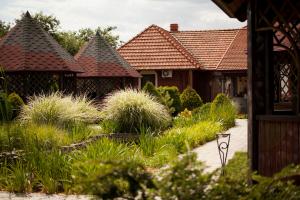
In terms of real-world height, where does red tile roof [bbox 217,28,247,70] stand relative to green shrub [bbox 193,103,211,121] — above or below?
above

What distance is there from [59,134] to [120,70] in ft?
45.7

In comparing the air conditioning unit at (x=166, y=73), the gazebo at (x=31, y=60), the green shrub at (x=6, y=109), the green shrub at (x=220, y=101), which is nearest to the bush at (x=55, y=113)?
the green shrub at (x=6, y=109)

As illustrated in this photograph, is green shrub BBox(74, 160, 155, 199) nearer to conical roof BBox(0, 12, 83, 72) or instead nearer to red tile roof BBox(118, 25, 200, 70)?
conical roof BBox(0, 12, 83, 72)

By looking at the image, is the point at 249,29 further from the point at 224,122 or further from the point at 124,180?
the point at 224,122

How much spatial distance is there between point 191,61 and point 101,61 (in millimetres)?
6221

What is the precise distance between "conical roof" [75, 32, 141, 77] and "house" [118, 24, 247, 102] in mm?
4356

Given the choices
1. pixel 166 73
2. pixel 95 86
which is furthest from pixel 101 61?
pixel 166 73

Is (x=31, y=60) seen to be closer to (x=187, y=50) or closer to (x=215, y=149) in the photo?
(x=215, y=149)

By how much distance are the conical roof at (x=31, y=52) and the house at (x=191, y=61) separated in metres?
8.90

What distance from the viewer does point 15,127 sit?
1027 cm

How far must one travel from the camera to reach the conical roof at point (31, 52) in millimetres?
20234

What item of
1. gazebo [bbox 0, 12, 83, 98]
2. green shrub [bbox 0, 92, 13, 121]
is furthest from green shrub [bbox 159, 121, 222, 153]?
gazebo [bbox 0, 12, 83, 98]

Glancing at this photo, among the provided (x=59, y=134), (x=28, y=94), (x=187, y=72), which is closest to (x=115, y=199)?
(x=59, y=134)

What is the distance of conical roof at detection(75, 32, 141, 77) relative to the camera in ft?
80.7
